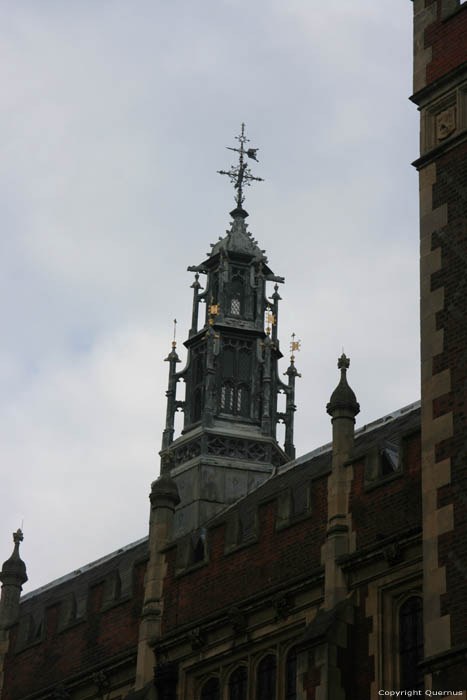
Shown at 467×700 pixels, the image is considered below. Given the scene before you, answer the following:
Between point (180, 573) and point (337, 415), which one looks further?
point (180, 573)

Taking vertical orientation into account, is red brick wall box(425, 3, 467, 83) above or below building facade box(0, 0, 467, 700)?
above

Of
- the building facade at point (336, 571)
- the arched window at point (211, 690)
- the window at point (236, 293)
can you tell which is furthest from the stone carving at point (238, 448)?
the arched window at point (211, 690)

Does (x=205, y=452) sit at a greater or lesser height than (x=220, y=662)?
greater

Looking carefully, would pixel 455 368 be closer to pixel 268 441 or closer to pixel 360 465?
pixel 360 465

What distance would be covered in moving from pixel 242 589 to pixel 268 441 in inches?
661

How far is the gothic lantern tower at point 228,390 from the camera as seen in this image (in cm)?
4631

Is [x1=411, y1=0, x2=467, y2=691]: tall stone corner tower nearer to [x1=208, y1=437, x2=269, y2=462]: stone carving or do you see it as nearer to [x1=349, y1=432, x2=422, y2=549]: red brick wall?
[x1=349, y1=432, x2=422, y2=549]: red brick wall

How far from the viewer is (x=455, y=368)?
23812 millimetres

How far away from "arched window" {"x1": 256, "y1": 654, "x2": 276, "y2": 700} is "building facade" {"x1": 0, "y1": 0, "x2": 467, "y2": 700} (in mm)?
36

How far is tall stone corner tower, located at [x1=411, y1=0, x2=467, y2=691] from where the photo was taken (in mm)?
22203

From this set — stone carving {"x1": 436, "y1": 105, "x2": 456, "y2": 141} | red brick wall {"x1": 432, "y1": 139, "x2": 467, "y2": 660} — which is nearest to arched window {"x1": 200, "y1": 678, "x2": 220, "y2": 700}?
red brick wall {"x1": 432, "y1": 139, "x2": 467, "y2": 660}

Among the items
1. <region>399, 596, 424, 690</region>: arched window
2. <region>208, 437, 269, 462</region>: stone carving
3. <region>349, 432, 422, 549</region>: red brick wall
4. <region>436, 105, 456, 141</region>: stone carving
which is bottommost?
<region>399, 596, 424, 690</region>: arched window

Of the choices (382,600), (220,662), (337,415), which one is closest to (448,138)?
(337,415)

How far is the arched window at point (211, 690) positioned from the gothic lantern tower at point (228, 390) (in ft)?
48.4
